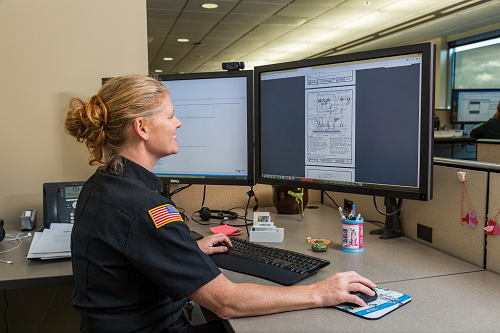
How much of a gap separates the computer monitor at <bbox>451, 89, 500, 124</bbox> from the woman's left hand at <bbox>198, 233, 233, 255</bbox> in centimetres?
546

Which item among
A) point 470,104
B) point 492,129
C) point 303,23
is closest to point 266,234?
point 492,129

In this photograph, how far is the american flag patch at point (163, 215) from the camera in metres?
0.85

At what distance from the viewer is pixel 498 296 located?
94 cm

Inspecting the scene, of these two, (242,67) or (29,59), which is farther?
(29,59)

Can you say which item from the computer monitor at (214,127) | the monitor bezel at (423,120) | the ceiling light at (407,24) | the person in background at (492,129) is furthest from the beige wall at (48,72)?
the ceiling light at (407,24)

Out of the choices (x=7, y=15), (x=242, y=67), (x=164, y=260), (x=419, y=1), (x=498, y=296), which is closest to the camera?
(x=164, y=260)

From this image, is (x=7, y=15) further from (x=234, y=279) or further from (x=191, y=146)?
(x=234, y=279)

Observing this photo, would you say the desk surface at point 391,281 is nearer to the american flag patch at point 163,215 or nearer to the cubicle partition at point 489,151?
the american flag patch at point 163,215

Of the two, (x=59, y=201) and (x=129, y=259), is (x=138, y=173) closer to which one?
(x=129, y=259)

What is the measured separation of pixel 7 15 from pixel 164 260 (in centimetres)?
143

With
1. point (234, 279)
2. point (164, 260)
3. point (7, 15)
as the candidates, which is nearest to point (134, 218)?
point (164, 260)

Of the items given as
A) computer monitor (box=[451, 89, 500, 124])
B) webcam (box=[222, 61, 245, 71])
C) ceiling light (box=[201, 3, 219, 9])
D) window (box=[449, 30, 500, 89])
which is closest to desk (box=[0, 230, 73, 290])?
webcam (box=[222, 61, 245, 71])

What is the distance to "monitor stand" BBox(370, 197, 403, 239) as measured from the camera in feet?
4.62

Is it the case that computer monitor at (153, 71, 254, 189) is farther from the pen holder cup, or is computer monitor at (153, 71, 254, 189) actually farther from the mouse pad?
the mouse pad
